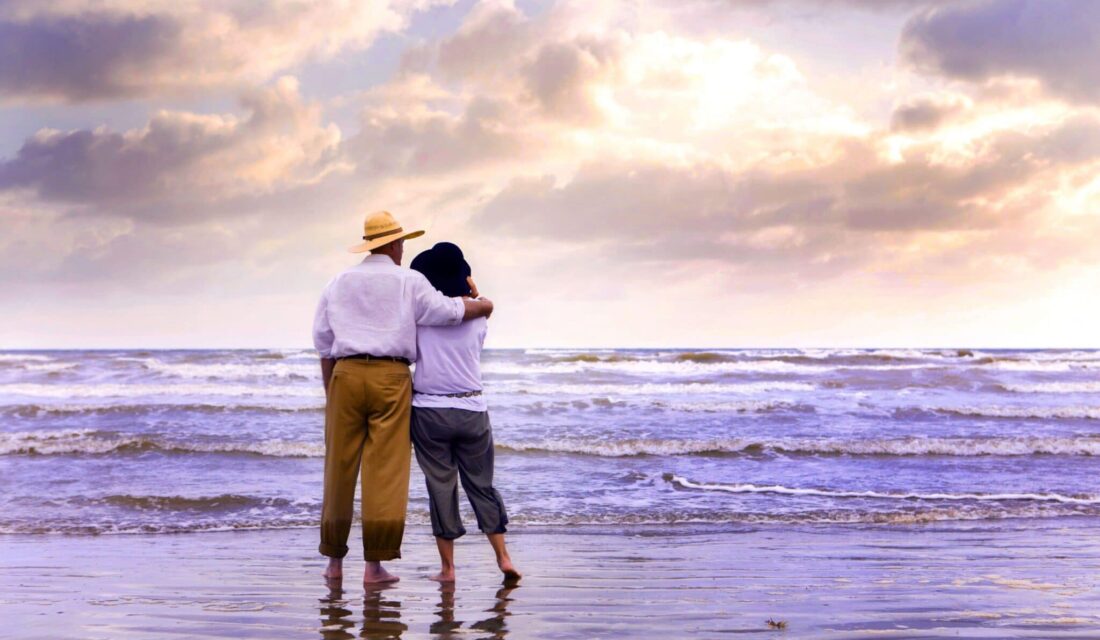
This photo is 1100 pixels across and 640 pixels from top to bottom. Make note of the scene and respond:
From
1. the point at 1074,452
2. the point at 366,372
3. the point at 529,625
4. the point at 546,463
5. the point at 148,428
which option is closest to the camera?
the point at 529,625

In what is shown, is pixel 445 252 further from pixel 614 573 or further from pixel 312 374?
pixel 312 374

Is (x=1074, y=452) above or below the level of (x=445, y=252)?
below

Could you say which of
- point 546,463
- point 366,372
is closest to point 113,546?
point 366,372

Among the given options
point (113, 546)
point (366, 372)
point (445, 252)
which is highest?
point (445, 252)

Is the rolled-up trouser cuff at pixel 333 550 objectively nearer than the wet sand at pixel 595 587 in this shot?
No

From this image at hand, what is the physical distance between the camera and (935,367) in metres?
28.8

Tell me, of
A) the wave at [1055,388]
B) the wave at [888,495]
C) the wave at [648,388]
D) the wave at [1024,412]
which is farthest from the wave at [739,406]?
the wave at [1055,388]

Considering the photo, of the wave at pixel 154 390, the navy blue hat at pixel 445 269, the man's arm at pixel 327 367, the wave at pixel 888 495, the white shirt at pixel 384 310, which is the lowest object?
the wave at pixel 888 495

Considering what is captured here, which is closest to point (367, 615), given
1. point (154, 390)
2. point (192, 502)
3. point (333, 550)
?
point (333, 550)

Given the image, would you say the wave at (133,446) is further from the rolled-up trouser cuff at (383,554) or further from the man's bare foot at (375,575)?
the rolled-up trouser cuff at (383,554)

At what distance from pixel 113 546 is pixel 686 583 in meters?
4.09

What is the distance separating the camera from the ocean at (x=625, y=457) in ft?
26.9

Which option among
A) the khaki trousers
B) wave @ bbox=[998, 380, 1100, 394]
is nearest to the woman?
the khaki trousers

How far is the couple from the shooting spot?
185 inches
